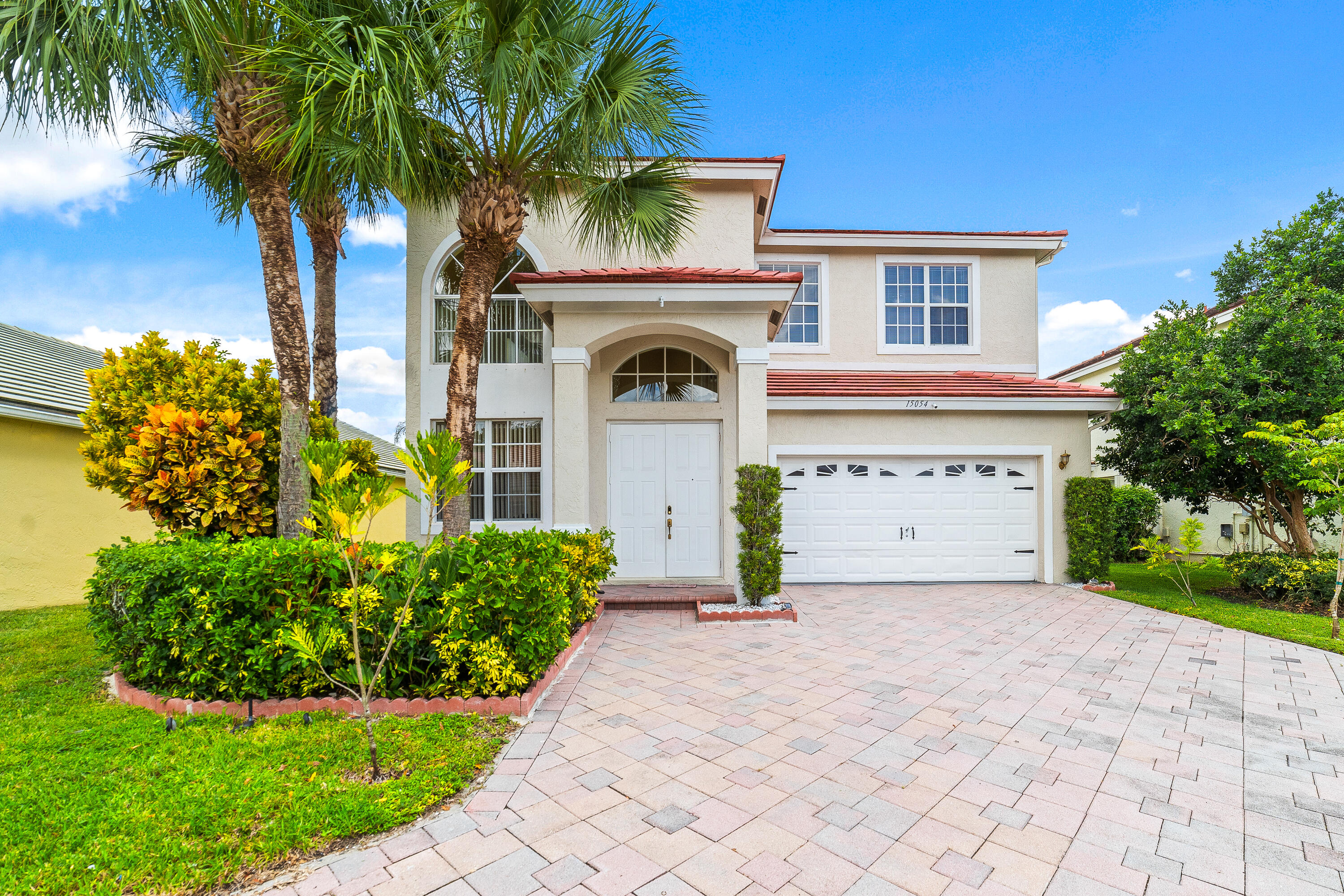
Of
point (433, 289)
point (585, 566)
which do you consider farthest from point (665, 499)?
point (433, 289)

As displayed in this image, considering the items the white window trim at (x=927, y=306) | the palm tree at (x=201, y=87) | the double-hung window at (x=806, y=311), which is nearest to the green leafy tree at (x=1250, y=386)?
the white window trim at (x=927, y=306)

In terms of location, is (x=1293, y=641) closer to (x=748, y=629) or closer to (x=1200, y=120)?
(x=748, y=629)

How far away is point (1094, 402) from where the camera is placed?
1069cm

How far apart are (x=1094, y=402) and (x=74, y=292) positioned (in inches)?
773

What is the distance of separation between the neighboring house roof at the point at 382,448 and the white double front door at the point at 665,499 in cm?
1177

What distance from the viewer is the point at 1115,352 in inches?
642

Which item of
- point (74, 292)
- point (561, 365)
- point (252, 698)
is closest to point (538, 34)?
point (561, 365)

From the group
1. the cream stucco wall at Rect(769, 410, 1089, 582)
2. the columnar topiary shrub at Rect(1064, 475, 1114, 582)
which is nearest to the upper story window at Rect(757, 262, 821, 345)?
the cream stucco wall at Rect(769, 410, 1089, 582)

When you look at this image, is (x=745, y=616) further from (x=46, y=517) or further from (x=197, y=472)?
(x=46, y=517)

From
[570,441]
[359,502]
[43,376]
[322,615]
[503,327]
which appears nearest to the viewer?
[359,502]

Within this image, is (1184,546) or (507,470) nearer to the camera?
(1184,546)

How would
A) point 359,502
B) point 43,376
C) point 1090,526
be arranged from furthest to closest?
point 43,376
point 1090,526
point 359,502

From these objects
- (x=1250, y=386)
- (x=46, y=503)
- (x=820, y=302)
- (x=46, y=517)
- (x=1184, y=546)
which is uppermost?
(x=820, y=302)

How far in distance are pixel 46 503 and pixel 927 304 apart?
55.2ft
